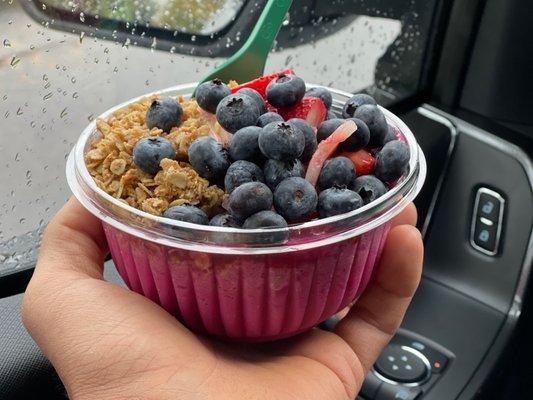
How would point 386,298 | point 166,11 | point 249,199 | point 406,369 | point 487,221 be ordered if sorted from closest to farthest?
point 249,199, point 386,298, point 166,11, point 406,369, point 487,221

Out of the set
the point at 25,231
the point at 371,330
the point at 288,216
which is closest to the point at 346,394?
the point at 371,330

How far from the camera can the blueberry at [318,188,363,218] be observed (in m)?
0.80

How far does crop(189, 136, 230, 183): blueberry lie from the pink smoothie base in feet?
0.31

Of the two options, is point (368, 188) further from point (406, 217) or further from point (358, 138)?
point (406, 217)

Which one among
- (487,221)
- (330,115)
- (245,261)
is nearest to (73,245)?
(245,261)

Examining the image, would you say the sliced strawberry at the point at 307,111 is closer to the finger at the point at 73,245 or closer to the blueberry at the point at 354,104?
the blueberry at the point at 354,104

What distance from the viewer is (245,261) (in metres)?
0.79

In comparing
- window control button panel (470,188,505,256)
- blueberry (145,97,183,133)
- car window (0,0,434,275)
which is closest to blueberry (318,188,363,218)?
blueberry (145,97,183,133)

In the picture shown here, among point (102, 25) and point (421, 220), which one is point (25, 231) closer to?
point (102, 25)

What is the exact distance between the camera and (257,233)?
761 millimetres

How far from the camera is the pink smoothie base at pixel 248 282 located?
2.64 feet

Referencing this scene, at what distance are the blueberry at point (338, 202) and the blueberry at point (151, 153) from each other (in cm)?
19

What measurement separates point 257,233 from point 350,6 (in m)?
0.78

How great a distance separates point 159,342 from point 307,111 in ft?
1.11
